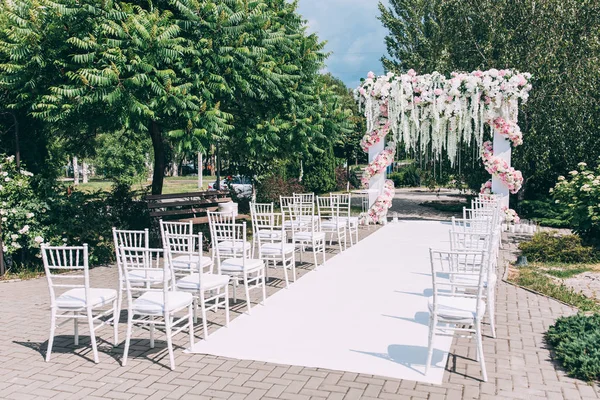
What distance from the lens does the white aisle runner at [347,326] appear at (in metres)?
5.12

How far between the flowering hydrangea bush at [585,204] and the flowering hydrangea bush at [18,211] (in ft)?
35.7

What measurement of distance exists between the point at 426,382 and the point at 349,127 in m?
9.84

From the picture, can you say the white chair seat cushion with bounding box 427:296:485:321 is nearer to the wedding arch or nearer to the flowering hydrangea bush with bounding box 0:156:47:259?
the flowering hydrangea bush with bounding box 0:156:47:259

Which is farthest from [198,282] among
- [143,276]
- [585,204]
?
[585,204]

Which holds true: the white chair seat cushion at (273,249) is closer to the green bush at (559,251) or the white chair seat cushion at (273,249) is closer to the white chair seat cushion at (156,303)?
the white chair seat cushion at (156,303)

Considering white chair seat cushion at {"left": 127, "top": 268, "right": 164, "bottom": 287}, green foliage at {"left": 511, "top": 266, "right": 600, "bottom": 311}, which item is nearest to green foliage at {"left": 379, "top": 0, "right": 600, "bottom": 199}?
green foliage at {"left": 511, "top": 266, "right": 600, "bottom": 311}

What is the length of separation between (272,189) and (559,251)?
1144 centimetres

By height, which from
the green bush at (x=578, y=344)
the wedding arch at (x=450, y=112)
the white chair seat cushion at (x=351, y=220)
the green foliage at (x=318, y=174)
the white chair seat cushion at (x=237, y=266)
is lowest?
the green bush at (x=578, y=344)

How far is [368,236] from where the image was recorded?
13.6 m

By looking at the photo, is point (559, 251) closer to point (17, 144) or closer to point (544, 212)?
point (544, 212)

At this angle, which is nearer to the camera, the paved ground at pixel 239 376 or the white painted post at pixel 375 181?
the paved ground at pixel 239 376

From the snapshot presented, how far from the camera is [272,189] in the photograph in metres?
20.1

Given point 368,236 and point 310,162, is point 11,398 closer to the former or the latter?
point 368,236

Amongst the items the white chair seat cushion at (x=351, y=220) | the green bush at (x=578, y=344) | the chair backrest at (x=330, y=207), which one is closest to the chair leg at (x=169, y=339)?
the green bush at (x=578, y=344)
